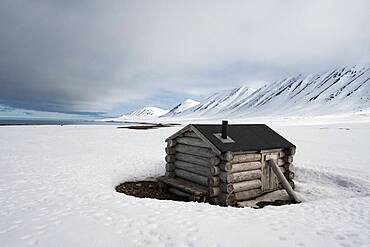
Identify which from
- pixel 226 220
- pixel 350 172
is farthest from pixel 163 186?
pixel 350 172

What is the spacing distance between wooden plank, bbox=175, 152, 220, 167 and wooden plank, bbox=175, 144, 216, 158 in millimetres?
179

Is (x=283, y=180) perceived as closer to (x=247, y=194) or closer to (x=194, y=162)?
(x=247, y=194)

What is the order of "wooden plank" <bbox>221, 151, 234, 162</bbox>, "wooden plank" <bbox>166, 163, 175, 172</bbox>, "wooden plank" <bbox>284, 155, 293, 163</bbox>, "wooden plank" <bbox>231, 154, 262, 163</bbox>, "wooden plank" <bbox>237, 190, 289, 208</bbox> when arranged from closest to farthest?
"wooden plank" <bbox>221, 151, 234, 162</bbox> < "wooden plank" <bbox>231, 154, 262, 163</bbox> < "wooden plank" <bbox>237, 190, 289, 208</bbox> < "wooden plank" <bbox>284, 155, 293, 163</bbox> < "wooden plank" <bbox>166, 163, 175, 172</bbox>

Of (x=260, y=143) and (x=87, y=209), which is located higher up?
(x=260, y=143)

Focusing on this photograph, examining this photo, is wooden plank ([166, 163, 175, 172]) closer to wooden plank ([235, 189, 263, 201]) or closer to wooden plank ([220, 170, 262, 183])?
wooden plank ([220, 170, 262, 183])

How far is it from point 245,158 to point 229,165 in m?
1.17

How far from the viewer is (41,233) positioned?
20.5 ft

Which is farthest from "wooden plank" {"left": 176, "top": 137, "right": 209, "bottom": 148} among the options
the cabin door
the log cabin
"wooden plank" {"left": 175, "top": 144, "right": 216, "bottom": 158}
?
the cabin door

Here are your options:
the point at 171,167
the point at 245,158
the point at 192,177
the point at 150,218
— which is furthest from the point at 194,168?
the point at 150,218

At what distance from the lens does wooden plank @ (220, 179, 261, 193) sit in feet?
34.8

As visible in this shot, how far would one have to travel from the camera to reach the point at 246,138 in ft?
39.2

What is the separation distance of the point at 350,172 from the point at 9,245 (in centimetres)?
1654

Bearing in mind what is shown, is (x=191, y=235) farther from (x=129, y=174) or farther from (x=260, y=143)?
(x=129, y=174)

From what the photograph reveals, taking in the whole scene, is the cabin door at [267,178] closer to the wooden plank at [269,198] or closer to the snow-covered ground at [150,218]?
the wooden plank at [269,198]
